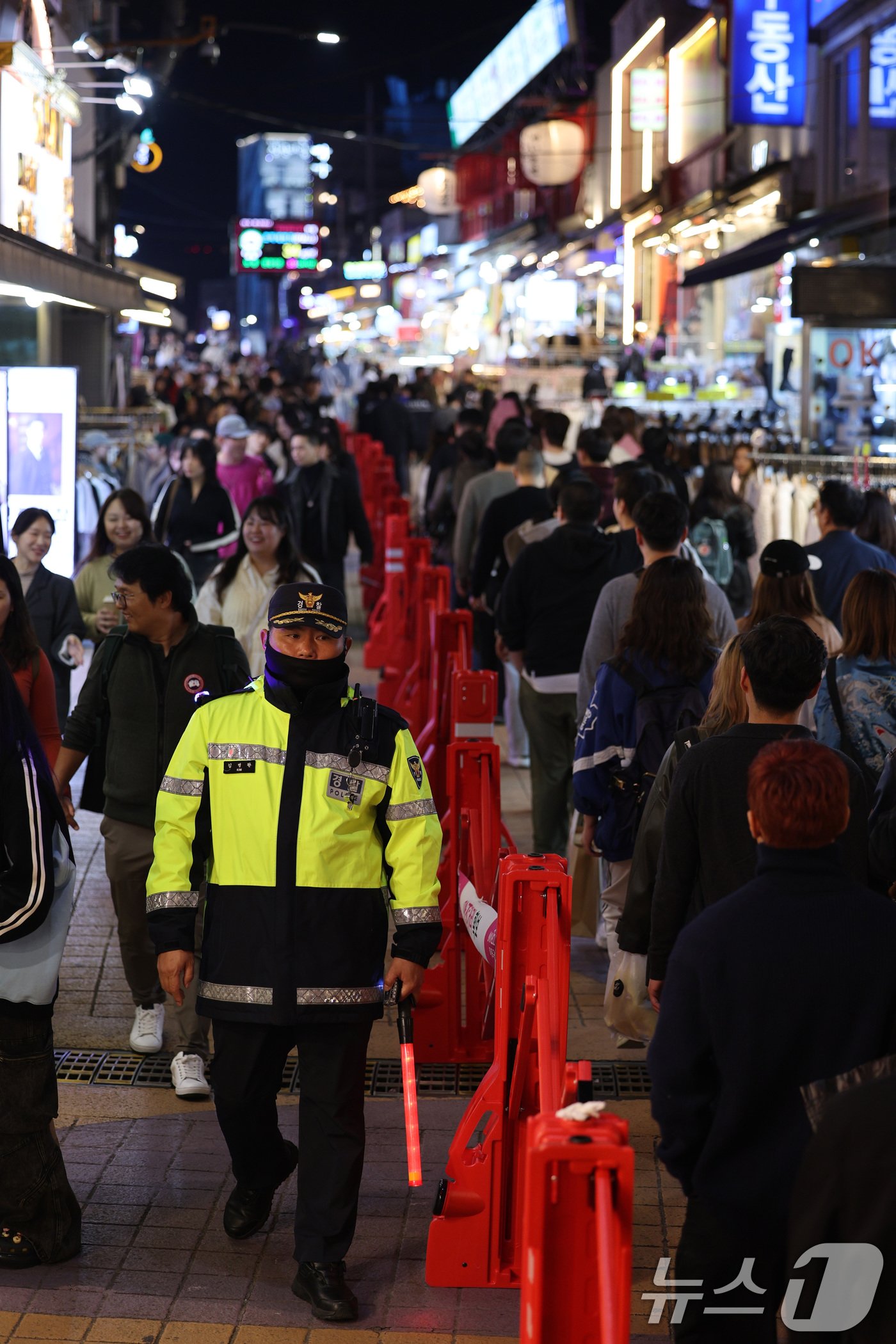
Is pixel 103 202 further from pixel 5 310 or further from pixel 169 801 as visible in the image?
pixel 169 801

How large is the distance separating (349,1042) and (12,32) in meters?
11.6

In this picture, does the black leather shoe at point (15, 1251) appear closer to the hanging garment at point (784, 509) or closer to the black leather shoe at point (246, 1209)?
the black leather shoe at point (246, 1209)

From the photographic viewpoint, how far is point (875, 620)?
5.30 m

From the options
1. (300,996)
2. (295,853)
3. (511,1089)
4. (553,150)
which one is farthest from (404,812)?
(553,150)

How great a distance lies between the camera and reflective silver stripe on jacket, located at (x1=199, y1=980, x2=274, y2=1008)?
4141 mm

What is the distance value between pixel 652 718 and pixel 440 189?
110 ft

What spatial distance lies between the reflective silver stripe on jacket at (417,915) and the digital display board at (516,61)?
95.7 ft

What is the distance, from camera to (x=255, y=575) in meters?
7.62

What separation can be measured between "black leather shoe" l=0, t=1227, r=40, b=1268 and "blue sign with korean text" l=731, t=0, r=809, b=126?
54.2ft

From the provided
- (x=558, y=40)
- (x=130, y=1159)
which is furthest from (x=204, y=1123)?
(x=558, y=40)

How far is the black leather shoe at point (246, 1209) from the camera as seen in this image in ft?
15.0

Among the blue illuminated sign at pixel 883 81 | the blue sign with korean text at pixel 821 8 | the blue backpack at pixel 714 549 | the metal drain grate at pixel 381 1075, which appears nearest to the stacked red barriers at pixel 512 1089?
the metal drain grate at pixel 381 1075

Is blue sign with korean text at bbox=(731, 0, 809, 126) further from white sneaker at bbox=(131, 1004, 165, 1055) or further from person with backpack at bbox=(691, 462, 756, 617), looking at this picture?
white sneaker at bbox=(131, 1004, 165, 1055)

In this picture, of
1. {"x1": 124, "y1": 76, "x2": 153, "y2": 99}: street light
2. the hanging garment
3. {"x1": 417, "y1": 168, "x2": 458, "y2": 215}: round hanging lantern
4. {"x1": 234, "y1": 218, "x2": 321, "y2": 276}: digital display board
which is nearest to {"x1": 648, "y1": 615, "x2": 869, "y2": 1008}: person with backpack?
the hanging garment
